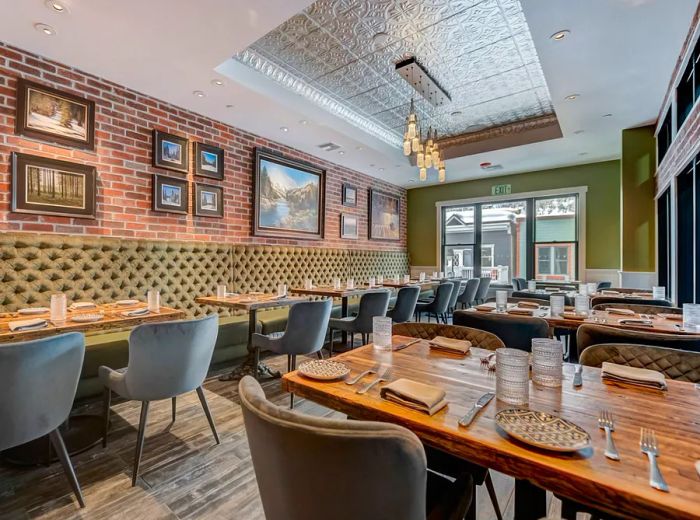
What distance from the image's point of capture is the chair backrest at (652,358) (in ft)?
4.61

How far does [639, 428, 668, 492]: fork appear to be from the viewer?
0.68 m

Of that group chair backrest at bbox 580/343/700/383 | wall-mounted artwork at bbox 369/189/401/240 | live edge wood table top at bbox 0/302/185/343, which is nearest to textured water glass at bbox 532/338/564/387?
chair backrest at bbox 580/343/700/383

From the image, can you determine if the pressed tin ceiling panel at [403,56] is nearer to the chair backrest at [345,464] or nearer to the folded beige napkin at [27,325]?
the folded beige napkin at [27,325]

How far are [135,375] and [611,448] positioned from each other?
84.1 inches

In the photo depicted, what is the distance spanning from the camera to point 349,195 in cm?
672

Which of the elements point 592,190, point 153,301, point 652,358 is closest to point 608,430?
point 652,358

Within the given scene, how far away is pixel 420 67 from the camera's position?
12.5 ft

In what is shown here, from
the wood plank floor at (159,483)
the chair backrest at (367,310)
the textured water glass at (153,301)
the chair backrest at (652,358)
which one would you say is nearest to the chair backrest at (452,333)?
the chair backrest at (652,358)

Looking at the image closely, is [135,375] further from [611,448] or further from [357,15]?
[357,15]

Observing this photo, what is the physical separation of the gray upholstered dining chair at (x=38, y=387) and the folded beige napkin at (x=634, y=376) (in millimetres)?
2322

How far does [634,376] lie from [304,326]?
7.38 feet

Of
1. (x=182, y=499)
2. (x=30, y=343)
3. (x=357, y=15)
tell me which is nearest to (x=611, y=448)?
(x=182, y=499)

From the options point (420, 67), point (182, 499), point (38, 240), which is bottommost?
point (182, 499)

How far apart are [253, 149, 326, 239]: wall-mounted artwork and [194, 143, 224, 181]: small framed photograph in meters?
0.57
